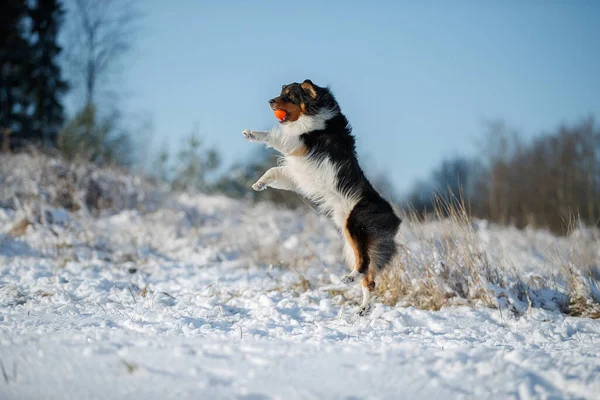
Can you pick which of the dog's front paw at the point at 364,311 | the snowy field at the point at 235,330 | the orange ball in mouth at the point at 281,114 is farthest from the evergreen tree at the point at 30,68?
the dog's front paw at the point at 364,311

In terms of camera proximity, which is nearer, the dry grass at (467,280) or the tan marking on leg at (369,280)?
the tan marking on leg at (369,280)

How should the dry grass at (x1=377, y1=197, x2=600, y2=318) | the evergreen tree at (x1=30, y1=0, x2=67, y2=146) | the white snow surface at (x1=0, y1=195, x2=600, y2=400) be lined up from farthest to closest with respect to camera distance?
the evergreen tree at (x1=30, y1=0, x2=67, y2=146)
the dry grass at (x1=377, y1=197, x2=600, y2=318)
the white snow surface at (x1=0, y1=195, x2=600, y2=400)

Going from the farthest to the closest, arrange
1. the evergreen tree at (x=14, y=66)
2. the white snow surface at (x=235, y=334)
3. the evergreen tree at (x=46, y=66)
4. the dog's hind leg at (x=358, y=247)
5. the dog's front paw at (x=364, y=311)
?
the evergreen tree at (x=46, y=66) < the evergreen tree at (x=14, y=66) < the dog's hind leg at (x=358, y=247) < the dog's front paw at (x=364, y=311) < the white snow surface at (x=235, y=334)

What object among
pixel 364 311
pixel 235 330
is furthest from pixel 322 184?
pixel 235 330

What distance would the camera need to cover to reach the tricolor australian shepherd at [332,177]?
4.27 m

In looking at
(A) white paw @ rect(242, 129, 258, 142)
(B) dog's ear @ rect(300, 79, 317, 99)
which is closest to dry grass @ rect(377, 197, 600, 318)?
(B) dog's ear @ rect(300, 79, 317, 99)

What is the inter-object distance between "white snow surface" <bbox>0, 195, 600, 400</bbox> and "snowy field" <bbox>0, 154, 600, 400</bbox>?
0.4 inches

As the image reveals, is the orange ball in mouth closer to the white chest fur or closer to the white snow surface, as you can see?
the white chest fur

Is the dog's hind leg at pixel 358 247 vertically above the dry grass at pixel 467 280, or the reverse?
the dog's hind leg at pixel 358 247

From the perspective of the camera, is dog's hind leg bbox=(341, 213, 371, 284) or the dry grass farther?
the dry grass

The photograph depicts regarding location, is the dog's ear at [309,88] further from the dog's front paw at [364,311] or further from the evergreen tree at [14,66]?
the evergreen tree at [14,66]

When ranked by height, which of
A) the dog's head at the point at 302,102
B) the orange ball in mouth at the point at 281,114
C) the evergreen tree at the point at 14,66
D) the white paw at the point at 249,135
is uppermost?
the evergreen tree at the point at 14,66

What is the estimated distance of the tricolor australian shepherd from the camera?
4273mm

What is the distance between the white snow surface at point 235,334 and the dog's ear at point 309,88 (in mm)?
1960
